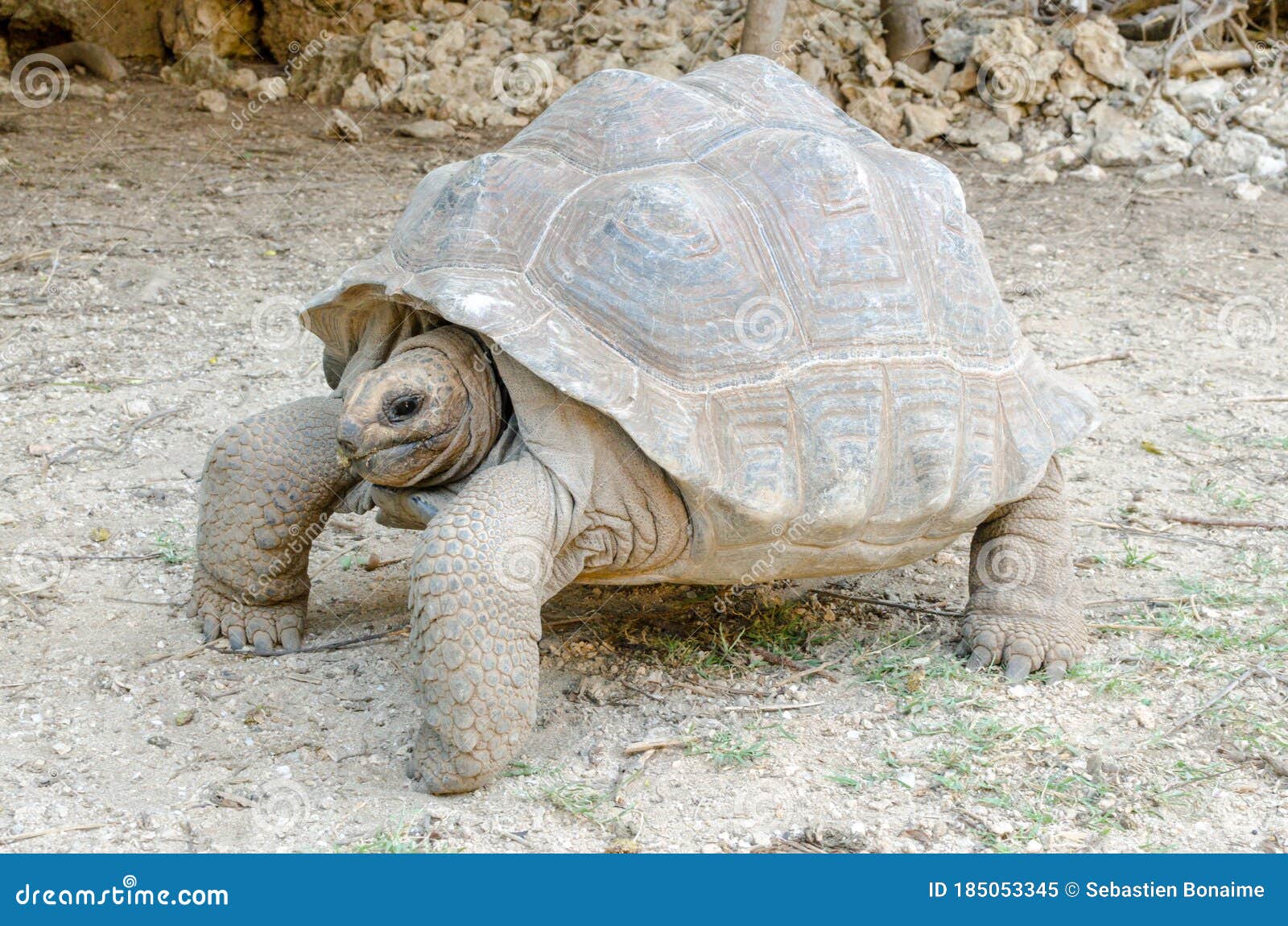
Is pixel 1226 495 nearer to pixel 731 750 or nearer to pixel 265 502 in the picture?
pixel 731 750

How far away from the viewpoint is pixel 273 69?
1004 centimetres

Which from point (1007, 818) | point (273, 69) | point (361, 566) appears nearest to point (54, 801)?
point (361, 566)

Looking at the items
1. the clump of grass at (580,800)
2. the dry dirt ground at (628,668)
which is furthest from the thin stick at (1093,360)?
the clump of grass at (580,800)

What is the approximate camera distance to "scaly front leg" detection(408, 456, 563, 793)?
113 inches

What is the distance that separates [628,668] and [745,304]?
1.11m

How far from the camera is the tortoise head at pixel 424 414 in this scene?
10.0 feet

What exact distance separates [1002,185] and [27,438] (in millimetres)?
6245

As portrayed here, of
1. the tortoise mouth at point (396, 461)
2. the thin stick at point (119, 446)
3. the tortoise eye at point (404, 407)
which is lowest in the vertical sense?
the thin stick at point (119, 446)

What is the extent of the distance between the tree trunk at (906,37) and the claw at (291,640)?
23.7ft

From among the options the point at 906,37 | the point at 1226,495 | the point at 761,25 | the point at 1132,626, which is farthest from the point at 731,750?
the point at 906,37

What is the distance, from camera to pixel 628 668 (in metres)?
3.71

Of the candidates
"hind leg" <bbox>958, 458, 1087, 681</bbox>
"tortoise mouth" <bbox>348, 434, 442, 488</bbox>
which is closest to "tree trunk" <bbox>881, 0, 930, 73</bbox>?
"hind leg" <bbox>958, 458, 1087, 681</bbox>

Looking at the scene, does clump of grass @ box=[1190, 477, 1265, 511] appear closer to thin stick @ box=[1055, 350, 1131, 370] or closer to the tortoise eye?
thin stick @ box=[1055, 350, 1131, 370]

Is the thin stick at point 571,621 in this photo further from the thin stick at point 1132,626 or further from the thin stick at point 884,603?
the thin stick at point 1132,626
